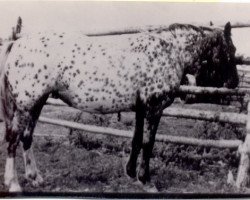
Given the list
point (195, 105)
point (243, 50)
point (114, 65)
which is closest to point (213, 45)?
point (243, 50)

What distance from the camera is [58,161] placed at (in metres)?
3.03

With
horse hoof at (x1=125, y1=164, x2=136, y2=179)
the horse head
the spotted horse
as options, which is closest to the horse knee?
the spotted horse

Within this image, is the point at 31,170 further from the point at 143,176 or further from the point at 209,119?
the point at 209,119

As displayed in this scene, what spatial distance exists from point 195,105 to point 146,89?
1.07 feet

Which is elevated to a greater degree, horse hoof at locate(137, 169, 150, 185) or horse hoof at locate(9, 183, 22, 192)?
horse hoof at locate(137, 169, 150, 185)

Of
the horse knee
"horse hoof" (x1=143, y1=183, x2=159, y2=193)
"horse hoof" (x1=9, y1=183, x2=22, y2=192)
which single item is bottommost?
"horse hoof" (x1=9, y1=183, x2=22, y2=192)

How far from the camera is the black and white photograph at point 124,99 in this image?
117 inches

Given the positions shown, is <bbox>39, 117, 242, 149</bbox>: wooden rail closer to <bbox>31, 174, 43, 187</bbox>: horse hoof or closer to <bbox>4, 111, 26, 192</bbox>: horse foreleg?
<bbox>4, 111, 26, 192</bbox>: horse foreleg

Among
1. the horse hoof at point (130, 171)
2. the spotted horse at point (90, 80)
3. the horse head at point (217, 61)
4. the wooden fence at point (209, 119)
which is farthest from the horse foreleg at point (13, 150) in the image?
the horse head at point (217, 61)

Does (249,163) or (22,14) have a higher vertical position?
(22,14)

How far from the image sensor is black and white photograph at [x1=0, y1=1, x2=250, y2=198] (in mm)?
2961

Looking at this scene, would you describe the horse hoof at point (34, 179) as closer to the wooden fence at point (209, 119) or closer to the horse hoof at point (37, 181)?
the horse hoof at point (37, 181)

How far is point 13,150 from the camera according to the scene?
9.77 ft

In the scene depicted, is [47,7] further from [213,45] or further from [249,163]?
[249,163]
